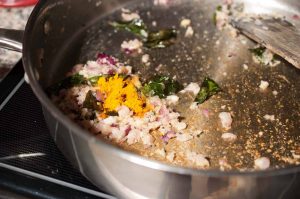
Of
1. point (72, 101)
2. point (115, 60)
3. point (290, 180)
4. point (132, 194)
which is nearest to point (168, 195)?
point (132, 194)

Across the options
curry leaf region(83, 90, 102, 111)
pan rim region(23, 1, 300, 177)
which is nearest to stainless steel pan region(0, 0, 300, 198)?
pan rim region(23, 1, 300, 177)

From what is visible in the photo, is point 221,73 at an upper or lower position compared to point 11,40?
lower

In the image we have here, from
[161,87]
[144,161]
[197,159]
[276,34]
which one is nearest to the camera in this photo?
[144,161]

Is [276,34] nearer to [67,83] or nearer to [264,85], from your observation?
[264,85]

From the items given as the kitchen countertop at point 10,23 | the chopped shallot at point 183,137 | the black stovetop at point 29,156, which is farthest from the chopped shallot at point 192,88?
the kitchen countertop at point 10,23

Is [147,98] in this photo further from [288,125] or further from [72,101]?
[288,125]

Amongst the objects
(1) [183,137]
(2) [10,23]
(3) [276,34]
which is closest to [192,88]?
(1) [183,137]
